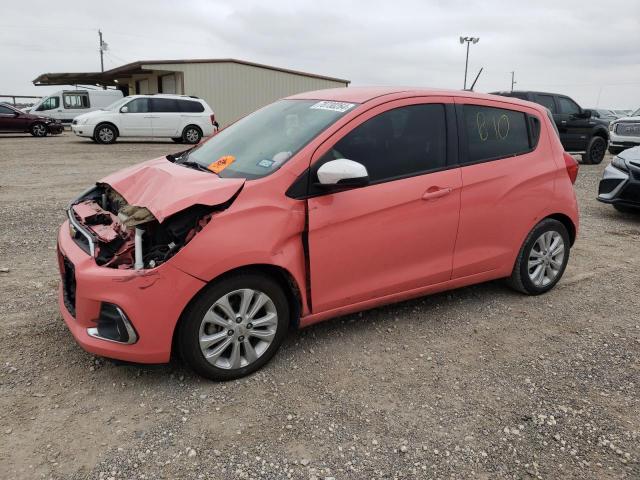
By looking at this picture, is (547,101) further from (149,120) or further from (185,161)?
(149,120)

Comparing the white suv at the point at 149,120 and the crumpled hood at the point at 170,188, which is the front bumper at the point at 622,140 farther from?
the crumpled hood at the point at 170,188

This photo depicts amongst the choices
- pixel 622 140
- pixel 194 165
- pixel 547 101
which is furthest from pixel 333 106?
pixel 622 140

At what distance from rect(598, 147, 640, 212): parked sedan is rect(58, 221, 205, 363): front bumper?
6.47m

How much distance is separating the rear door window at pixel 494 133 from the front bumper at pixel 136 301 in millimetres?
2187

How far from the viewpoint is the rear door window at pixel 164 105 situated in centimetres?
1814

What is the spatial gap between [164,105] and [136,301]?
17.0m

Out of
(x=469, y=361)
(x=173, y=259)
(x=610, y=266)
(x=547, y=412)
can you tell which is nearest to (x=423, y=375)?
(x=469, y=361)

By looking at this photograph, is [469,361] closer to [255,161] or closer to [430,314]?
[430,314]

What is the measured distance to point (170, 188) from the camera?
115 inches

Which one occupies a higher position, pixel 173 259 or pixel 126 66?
pixel 126 66

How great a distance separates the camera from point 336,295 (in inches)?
126

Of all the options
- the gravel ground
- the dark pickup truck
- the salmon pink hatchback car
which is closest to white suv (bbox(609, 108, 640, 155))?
the dark pickup truck

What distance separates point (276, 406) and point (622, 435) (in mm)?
1758

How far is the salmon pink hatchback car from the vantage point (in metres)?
2.72
